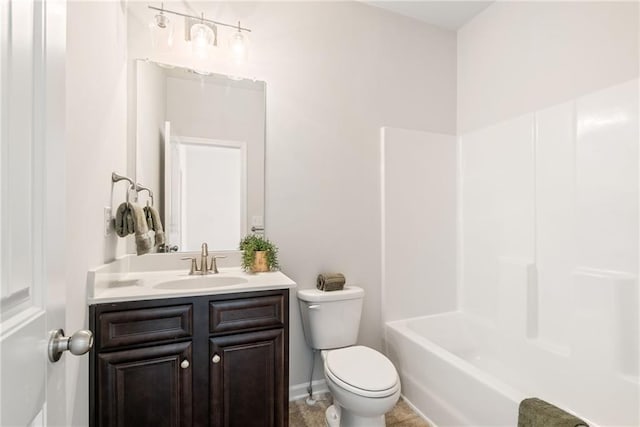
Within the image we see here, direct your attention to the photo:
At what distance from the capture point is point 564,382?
5.85 ft

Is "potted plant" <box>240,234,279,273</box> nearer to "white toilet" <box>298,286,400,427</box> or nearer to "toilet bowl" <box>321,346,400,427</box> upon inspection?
"white toilet" <box>298,286,400,427</box>

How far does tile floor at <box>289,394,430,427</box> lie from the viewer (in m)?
1.86

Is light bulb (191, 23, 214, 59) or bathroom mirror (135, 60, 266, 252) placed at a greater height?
light bulb (191, 23, 214, 59)

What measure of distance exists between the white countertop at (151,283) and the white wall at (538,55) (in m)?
1.88

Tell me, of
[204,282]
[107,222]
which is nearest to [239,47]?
[107,222]

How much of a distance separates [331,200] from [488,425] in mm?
1468

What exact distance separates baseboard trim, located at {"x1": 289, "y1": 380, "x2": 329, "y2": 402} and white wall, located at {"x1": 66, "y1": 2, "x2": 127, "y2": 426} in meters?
1.16

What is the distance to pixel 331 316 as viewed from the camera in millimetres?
1979

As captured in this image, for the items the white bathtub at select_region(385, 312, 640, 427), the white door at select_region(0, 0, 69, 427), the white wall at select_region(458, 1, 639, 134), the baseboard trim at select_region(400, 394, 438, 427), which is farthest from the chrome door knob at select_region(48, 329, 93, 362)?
the white wall at select_region(458, 1, 639, 134)

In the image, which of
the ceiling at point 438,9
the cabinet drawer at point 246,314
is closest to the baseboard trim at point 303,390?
the cabinet drawer at point 246,314

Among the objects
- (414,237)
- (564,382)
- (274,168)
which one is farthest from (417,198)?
(564,382)

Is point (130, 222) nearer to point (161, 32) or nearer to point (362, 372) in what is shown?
point (161, 32)

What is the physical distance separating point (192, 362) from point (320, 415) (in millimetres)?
956

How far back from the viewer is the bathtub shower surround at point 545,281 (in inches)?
61.2
